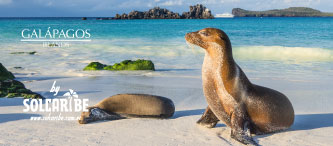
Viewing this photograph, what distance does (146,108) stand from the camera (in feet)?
18.1

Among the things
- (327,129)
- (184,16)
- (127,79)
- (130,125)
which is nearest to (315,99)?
(327,129)

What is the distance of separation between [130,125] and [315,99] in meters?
3.68

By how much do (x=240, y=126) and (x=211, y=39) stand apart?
41.4 inches

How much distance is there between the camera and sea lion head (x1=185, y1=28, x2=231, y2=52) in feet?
14.6

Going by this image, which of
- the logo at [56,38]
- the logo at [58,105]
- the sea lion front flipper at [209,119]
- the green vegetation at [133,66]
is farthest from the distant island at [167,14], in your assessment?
the sea lion front flipper at [209,119]

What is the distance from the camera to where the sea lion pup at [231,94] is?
14.5 ft

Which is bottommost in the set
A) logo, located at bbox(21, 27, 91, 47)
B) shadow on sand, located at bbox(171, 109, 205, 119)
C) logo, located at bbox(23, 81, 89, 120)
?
logo, located at bbox(21, 27, 91, 47)

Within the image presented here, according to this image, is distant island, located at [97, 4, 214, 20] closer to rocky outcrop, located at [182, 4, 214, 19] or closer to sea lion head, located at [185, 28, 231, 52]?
rocky outcrop, located at [182, 4, 214, 19]

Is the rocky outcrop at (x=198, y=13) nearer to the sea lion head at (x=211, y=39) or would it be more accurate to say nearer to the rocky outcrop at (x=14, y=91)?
the rocky outcrop at (x=14, y=91)

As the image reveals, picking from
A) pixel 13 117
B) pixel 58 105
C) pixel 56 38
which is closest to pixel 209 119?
pixel 58 105

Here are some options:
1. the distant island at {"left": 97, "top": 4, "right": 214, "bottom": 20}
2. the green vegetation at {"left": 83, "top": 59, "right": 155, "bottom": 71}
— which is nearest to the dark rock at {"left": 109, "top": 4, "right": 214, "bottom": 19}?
the distant island at {"left": 97, "top": 4, "right": 214, "bottom": 20}

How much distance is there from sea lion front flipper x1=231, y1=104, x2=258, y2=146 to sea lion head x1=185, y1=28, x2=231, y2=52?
0.74 metres

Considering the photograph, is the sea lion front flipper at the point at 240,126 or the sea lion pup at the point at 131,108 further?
the sea lion pup at the point at 131,108

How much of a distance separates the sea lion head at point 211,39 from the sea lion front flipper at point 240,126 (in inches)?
29.0
